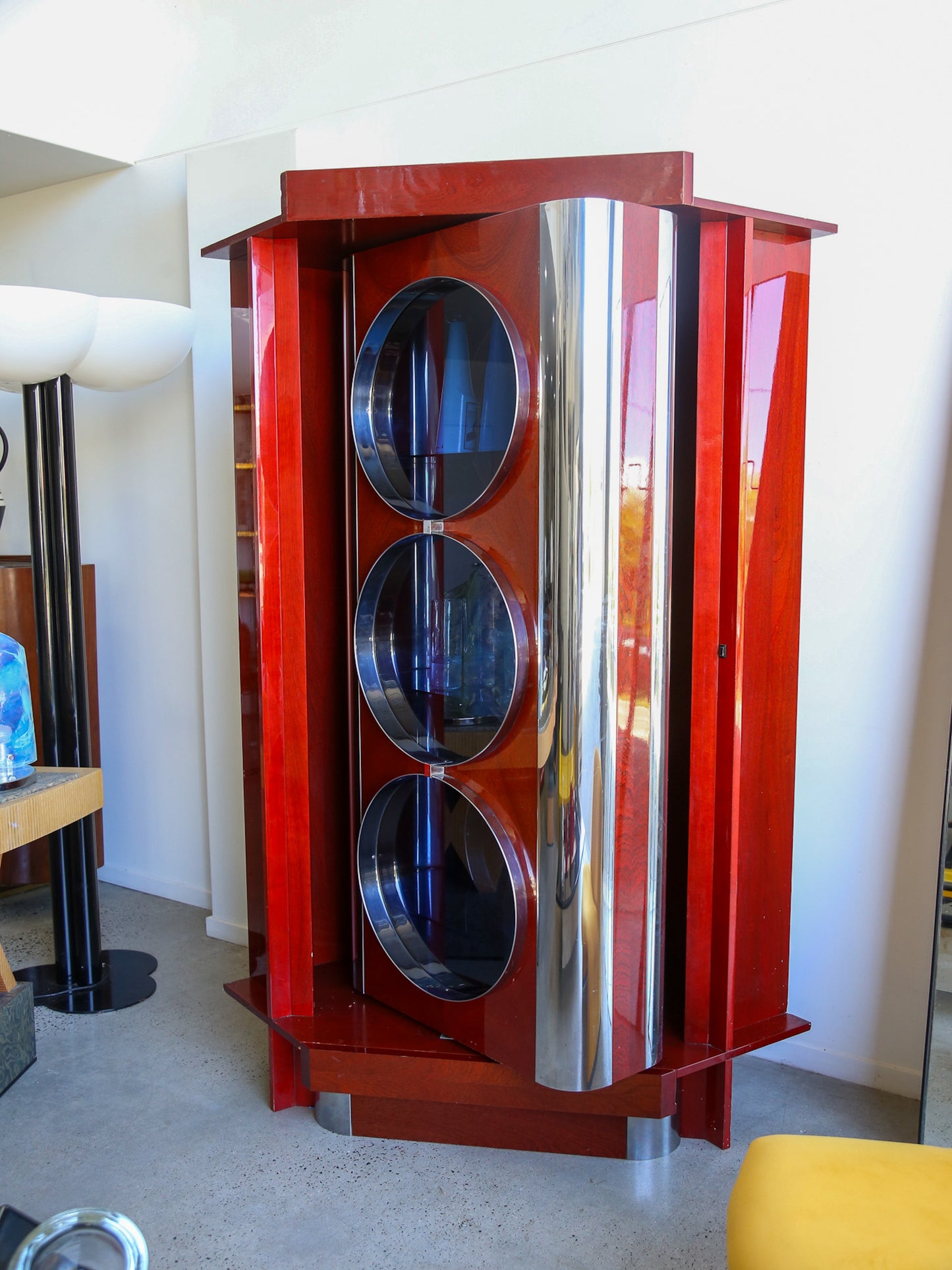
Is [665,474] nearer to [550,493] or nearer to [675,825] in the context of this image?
[550,493]

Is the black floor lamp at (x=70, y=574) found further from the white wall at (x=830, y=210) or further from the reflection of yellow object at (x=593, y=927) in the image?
the reflection of yellow object at (x=593, y=927)

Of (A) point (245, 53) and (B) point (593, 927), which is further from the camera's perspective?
(A) point (245, 53)

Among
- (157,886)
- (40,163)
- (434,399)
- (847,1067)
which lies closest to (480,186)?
(434,399)

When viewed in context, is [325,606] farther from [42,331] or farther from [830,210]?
[830,210]

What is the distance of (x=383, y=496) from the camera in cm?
219

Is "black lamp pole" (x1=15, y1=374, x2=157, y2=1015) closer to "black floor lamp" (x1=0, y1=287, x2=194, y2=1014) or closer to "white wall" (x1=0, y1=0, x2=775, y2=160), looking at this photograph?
"black floor lamp" (x1=0, y1=287, x2=194, y2=1014)

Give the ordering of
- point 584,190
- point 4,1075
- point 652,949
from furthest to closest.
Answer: point 4,1075
point 652,949
point 584,190

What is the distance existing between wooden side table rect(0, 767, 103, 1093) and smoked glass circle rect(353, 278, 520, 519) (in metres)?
1.10

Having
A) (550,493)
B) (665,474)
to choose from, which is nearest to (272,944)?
(550,493)

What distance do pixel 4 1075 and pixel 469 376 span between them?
6.26 feet

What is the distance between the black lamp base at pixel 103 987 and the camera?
114 inches

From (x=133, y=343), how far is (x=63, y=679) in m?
0.95

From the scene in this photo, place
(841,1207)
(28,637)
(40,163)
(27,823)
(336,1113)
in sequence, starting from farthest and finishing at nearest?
(28,637) < (40,163) < (27,823) < (336,1113) < (841,1207)

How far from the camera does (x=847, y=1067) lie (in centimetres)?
248
